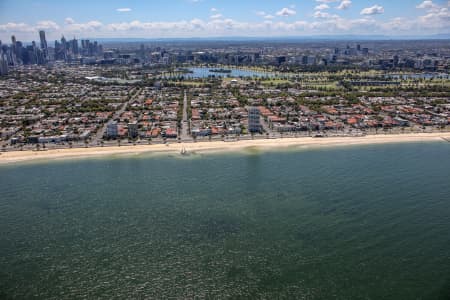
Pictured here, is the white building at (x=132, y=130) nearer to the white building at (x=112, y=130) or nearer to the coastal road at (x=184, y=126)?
the white building at (x=112, y=130)

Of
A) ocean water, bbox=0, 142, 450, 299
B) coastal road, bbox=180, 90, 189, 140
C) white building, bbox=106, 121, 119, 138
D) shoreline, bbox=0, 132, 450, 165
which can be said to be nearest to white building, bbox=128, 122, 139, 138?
white building, bbox=106, 121, 119, 138

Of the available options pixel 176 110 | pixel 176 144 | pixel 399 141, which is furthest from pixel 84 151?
pixel 399 141

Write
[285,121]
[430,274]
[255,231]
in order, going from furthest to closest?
1. [285,121]
2. [255,231]
3. [430,274]

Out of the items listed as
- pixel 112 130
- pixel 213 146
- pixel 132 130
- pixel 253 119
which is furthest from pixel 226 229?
pixel 112 130

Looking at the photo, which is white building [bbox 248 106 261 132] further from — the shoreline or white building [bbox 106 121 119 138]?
white building [bbox 106 121 119 138]

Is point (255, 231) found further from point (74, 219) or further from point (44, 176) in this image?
point (44, 176)

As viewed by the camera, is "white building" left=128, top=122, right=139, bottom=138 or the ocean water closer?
the ocean water

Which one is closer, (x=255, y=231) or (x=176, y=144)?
(x=255, y=231)
